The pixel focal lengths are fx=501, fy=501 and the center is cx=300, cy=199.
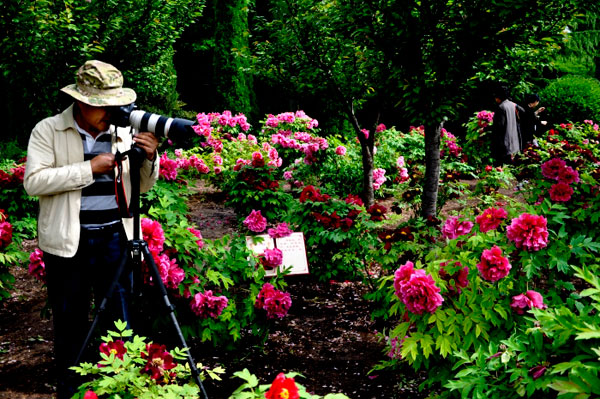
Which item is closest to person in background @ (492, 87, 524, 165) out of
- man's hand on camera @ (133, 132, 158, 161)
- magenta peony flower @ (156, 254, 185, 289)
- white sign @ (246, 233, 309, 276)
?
white sign @ (246, 233, 309, 276)

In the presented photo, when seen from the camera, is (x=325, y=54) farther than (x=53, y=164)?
Yes

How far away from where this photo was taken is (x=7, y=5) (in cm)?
500

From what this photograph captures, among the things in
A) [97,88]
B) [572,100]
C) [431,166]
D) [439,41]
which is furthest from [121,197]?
[572,100]

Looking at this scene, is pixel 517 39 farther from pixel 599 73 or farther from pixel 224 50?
pixel 599 73

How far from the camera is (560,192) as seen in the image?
9.39 feet

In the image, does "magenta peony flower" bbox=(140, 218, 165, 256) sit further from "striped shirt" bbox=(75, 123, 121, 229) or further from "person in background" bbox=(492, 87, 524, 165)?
"person in background" bbox=(492, 87, 524, 165)

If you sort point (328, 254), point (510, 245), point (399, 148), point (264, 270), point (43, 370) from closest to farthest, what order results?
point (510, 245) < point (43, 370) < point (264, 270) < point (328, 254) < point (399, 148)

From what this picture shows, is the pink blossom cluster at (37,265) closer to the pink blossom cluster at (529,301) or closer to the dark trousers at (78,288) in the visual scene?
the dark trousers at (78,288)

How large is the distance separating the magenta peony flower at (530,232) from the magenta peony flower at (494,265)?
4.4 inches

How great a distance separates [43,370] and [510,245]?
298cm

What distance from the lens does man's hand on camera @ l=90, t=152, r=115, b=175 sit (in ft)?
7.91

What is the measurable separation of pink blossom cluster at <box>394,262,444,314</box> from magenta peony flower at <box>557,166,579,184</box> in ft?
3.90

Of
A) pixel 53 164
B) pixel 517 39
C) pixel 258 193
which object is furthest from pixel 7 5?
pixel 517 39

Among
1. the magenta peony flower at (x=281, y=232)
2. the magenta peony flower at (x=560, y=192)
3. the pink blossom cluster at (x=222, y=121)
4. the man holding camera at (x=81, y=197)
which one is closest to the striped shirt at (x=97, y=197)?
the man holding camera at (x=81, y=197)
